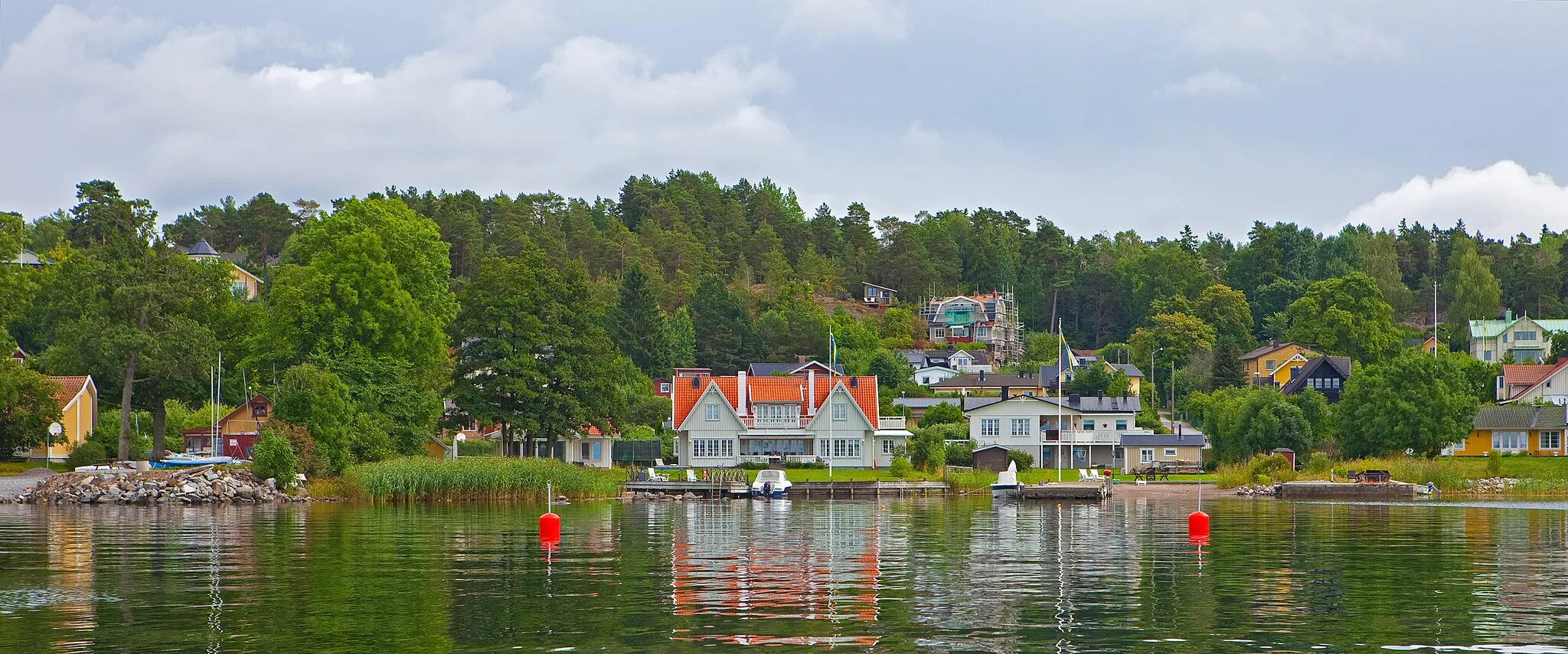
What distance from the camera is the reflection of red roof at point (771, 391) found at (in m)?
95.4

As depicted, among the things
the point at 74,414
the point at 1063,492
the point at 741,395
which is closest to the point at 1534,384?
the point at 741,395

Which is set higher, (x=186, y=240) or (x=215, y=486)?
(x=186, y=240)

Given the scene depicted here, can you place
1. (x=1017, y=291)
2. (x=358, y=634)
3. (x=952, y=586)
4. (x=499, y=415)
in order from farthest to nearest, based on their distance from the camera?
1. (x=1017, y=291)
2. (x=499, y=415)
3. (x=952, y=586)
4. (x=358, y=634)

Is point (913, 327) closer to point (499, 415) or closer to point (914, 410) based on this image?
point (914, 410)

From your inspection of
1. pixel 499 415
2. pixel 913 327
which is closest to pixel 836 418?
pixel 499 415

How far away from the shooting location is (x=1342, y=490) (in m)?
72.0

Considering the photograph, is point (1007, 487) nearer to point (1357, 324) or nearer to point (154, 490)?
point (154, 490)

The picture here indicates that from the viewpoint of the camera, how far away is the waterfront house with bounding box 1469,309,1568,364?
153 meters

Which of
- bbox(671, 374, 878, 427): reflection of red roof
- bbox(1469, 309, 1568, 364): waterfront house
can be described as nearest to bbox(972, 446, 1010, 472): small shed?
bbox(671, 374, 878, 427): reflection of red roof

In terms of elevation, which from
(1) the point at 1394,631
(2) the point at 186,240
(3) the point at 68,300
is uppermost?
(2) the point at 186,240

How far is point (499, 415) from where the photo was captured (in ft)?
260

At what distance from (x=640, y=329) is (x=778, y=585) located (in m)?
108

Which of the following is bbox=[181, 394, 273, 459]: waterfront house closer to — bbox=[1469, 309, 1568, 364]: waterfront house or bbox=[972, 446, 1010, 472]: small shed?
bbox=[972, 446, 1010, 472]: small shed

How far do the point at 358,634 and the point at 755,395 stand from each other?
7354 cm
